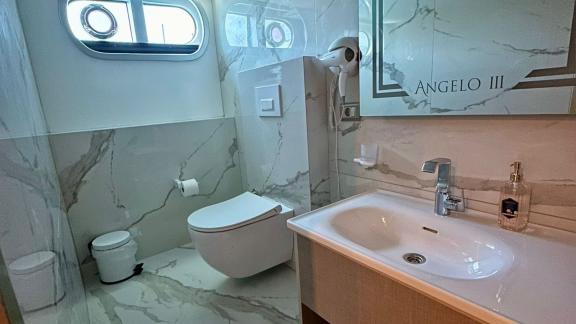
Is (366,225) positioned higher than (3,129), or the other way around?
(3,129)

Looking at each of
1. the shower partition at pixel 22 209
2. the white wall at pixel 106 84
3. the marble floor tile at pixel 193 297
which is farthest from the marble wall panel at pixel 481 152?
the white wall at pixel 106 84

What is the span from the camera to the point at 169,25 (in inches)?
88.0

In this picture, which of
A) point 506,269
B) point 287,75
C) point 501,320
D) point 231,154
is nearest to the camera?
point 501,320

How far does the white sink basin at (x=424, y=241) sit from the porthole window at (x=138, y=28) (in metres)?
1.83

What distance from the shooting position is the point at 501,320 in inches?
22.9

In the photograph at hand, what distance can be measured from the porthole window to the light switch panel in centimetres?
84

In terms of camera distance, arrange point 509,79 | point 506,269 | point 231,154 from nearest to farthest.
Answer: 1. point 506,269
2. point 509,79
3. point 231,154

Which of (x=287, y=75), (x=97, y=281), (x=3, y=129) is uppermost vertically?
(x=287, y=75)

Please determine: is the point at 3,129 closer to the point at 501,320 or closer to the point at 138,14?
the point at 501,320

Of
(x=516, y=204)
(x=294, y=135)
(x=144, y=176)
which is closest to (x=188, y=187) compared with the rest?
(x=144, y=176)

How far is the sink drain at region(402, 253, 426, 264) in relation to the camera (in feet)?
3.27

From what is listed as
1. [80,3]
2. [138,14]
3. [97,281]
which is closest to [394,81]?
[138,14]

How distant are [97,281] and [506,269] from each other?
7.51 feet

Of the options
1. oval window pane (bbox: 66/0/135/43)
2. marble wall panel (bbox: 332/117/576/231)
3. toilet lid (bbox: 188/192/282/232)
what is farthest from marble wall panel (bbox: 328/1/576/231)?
oval window pane (bbox: 66/0/135/43)
